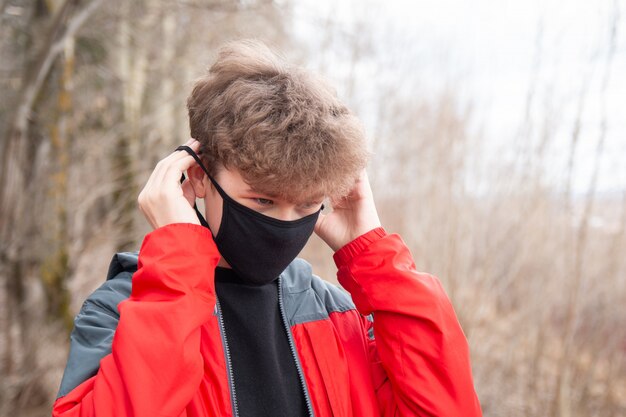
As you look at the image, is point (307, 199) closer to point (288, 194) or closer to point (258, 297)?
point (288, 194)

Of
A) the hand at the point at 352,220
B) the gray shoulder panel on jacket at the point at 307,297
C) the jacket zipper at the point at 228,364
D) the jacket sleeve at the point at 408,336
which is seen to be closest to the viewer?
the jacket zipper at the point at 228,364

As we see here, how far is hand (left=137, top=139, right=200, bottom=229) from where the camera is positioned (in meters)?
1.50

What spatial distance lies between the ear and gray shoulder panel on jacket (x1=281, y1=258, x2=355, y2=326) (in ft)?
1.12

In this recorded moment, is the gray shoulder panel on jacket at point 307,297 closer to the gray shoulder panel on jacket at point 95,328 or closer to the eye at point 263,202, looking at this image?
the eye at point 263,202

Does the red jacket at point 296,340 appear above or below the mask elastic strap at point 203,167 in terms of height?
below

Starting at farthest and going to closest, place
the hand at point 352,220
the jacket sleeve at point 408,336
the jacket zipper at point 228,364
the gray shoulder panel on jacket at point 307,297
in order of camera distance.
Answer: the hand at point 352,220 → the gray shoulder panel on jacket at point 307,297 → the jacket sleeve at point 408,336 → the jacket zipper at point 228,364

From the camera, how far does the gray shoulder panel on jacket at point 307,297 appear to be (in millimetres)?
1639

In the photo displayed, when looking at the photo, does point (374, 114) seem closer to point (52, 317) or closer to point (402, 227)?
point (402, 227)

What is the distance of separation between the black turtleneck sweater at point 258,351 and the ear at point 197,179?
0.72 feet

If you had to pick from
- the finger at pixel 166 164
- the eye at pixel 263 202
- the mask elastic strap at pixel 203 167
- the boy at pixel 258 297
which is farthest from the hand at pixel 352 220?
the finger at pixel 166 164

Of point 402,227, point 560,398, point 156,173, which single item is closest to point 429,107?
point 402,227

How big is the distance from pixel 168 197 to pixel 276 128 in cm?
33

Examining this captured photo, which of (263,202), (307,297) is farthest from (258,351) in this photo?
(263,202)

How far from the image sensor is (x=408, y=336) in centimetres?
158
